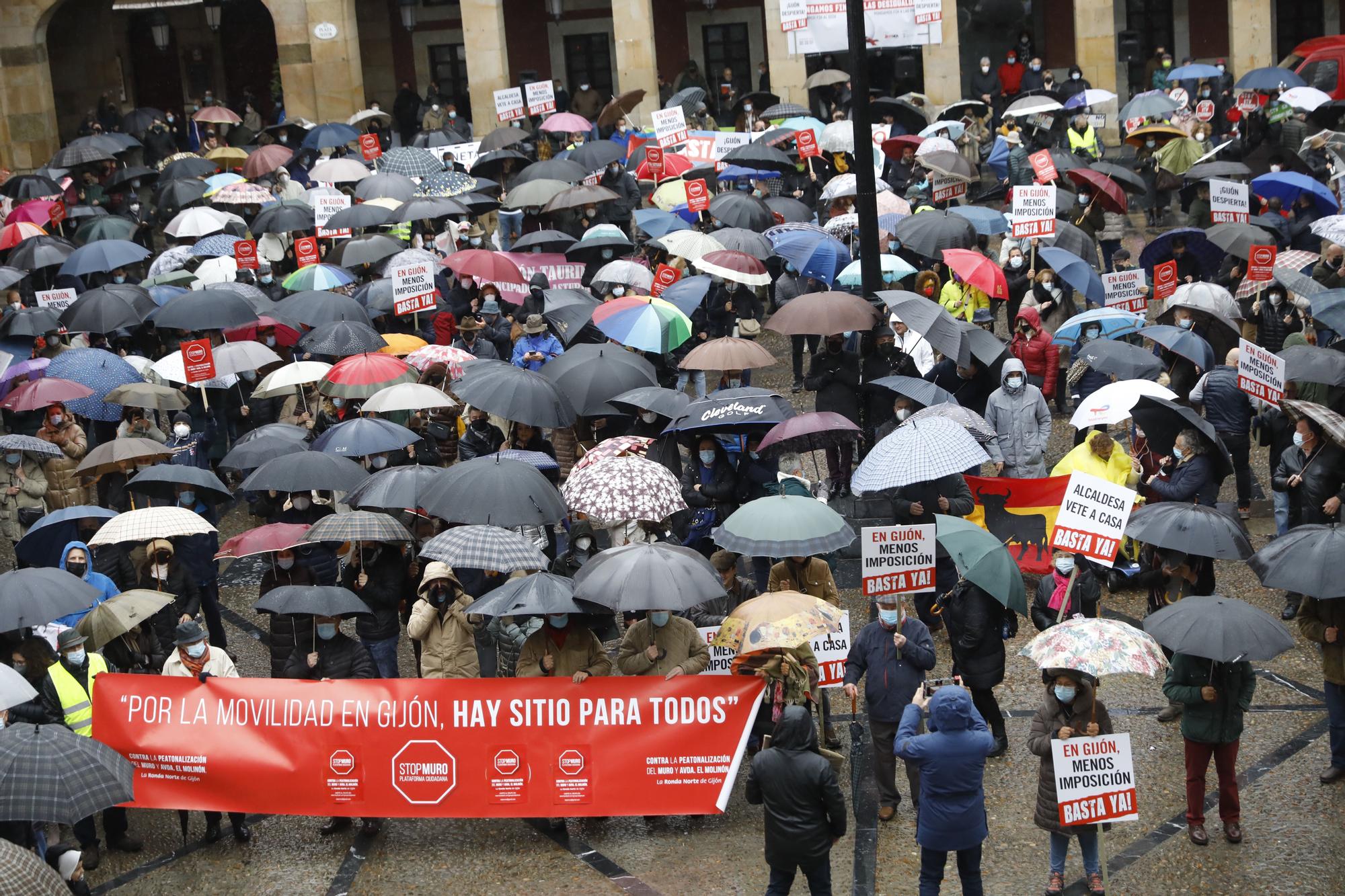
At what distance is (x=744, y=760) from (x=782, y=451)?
9.24 feet

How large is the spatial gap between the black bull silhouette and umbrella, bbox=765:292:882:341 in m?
1.94

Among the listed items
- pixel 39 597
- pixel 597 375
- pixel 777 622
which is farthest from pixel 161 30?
pixel 777 622

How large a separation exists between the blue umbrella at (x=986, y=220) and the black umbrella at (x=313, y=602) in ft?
33.8

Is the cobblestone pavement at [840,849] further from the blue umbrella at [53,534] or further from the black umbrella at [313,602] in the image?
the blue umbrella at [53,534]

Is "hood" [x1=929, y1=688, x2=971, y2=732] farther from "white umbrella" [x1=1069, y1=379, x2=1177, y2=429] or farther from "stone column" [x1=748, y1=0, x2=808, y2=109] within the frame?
"stone column" [x1=748, y1=0, x2=808, y2=109]

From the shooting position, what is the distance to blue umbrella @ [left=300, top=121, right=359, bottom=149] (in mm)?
27391

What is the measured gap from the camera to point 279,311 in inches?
633

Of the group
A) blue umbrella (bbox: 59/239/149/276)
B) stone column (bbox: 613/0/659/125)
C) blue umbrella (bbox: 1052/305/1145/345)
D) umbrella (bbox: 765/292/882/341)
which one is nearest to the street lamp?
stone column (bbox: 613/0/659/125)

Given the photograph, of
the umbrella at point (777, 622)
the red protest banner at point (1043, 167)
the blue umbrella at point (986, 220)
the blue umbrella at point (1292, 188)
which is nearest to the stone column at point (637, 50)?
the red protest banner at point (1043, 167)

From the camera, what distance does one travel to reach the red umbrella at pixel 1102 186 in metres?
19.0

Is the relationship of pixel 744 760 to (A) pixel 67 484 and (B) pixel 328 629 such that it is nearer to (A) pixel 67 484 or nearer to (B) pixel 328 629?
(B) pixel 328 629

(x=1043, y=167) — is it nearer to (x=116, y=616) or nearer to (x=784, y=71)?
(x=116, y=616)

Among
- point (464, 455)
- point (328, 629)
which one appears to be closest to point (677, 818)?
point (328, 629)

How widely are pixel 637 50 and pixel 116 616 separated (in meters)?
23.6
